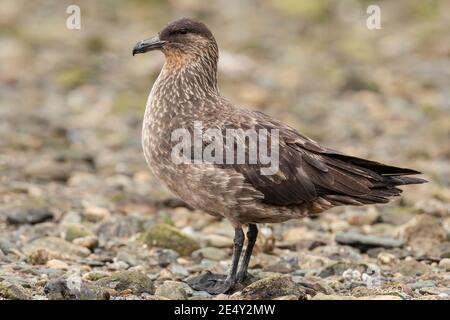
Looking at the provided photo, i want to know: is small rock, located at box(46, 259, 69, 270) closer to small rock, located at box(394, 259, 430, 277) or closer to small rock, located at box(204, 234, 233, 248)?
small rock, located at box(204, 234, 233, 248)

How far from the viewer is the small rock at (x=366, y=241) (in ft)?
26.5

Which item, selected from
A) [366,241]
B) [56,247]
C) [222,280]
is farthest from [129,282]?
[366,241]

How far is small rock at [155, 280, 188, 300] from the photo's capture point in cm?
647

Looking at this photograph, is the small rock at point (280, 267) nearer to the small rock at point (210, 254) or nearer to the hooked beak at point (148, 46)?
the small rock at point (210, 254)

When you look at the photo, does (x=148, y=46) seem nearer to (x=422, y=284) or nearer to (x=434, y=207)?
(x=422, y=284)

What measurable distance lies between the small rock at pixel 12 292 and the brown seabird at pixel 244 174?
4.50 ft

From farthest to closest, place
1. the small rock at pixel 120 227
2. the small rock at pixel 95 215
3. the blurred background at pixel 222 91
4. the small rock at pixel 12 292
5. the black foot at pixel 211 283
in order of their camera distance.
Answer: the blurred background at pixel 222 91 < the small rock at pixel 95 215 < the small rock at pixel 120 227 < the black foot at pixel 211 283 < the small rock at pixel 12 292

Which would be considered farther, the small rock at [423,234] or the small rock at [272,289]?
the small rock at [423,234]

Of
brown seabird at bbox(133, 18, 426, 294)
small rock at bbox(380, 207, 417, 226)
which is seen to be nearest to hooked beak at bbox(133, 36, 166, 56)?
brown seabird at bbox(133, 18, 426, 294)

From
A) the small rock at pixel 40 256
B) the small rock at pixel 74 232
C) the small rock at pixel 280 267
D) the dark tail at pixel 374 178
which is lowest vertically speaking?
the small rock at pixel 280 267

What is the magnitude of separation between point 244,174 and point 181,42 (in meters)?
1.41

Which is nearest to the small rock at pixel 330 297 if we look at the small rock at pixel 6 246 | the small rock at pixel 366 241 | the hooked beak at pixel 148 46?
the small rock at pixel 366 241

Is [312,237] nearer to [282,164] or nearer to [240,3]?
[282,164]

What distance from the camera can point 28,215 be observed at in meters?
8.52
